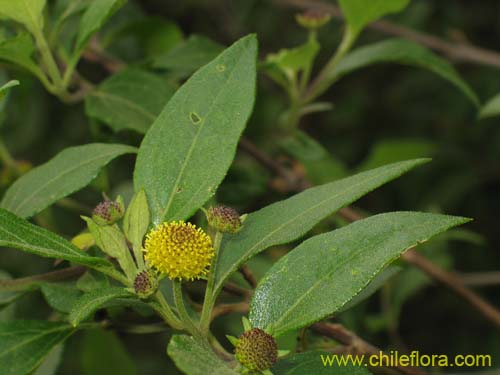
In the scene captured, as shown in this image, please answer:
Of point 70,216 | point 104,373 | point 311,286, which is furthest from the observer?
point 70,216

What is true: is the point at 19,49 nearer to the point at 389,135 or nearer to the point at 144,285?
Answer: the point at 144,285

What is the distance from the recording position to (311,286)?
93 centimetres

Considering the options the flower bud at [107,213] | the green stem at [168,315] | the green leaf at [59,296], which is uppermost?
the flower bud at [107,213]

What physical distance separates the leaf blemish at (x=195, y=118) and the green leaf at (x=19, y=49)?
0.35m

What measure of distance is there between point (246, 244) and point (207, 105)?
0.20 metres

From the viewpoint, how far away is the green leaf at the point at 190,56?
5.37 feet

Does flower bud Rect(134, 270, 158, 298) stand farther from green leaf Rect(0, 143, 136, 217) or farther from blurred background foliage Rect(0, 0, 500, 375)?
blurred background foliage Rect(0, 0, 500, 375)

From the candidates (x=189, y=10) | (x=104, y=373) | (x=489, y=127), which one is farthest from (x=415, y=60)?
(x=189, y=10)

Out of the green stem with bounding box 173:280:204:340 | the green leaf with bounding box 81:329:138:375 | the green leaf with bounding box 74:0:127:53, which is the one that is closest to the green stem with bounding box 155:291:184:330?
the green stem with bounding box 173:280:204:340

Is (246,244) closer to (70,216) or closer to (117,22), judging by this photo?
(117,22)

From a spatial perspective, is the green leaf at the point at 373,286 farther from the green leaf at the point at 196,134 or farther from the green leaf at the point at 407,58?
the green leaf at the point at 407,58

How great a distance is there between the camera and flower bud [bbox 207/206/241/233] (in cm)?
98

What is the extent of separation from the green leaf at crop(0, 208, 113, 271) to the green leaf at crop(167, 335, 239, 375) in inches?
6.7

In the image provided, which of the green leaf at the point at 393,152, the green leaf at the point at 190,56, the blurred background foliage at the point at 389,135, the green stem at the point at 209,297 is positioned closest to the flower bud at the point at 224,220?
the green stem at the point at 209,297
